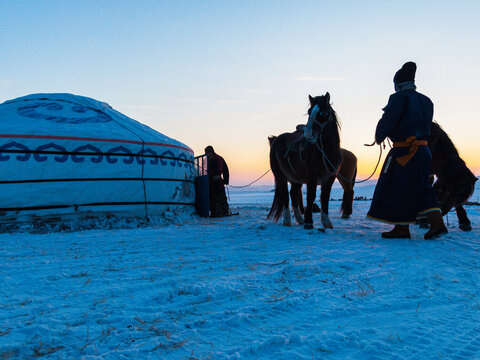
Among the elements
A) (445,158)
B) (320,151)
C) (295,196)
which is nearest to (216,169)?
(295,196)

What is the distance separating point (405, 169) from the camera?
Answer: 3.21m

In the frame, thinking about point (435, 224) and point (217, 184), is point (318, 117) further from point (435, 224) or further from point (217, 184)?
point (217, 184)

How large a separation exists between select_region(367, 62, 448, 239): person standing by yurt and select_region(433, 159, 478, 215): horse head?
0.84 meters

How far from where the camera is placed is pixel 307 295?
5.53 feet

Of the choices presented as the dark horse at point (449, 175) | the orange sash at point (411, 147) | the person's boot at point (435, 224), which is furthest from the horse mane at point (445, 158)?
the person's boot at point (435, 224)

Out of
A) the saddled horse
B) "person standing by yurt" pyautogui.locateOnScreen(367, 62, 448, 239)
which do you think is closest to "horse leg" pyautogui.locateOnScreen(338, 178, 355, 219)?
the saddled horse

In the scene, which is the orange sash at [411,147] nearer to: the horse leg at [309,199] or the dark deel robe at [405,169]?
the dark deel robe at [405,169]

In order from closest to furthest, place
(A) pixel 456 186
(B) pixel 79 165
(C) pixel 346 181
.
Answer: (A) pixel 456 186
(B) pixel 79 165
(C) pixel 346 181

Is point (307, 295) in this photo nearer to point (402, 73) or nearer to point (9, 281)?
point (9, 281)

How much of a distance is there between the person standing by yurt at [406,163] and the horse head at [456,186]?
0.84 m

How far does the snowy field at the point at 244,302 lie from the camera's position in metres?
1.17

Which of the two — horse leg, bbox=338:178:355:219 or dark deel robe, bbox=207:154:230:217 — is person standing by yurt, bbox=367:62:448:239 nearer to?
horse leg, bbox=338:178:355:219

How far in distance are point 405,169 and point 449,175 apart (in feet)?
3.41

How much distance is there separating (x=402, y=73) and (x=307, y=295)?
261 cm
